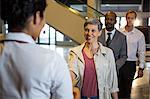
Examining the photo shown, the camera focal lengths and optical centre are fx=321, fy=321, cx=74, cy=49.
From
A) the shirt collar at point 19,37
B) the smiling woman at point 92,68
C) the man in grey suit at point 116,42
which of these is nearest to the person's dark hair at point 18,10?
the shirt collar at point 19,37

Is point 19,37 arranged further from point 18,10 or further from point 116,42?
point 116,42

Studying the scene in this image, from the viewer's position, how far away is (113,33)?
4035 millimetres

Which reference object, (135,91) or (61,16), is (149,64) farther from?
(61,16)

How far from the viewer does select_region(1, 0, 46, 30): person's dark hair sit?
120cm

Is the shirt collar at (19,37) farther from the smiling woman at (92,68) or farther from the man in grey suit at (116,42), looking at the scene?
the man in grey suit at (116,42)

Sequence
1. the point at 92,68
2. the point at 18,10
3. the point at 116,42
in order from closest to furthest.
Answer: the point at 18,10 → the point at 92,68 → the point at 116,42

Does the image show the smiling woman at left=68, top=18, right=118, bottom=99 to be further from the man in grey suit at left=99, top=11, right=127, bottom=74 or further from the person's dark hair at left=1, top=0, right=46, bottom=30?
the person's dark hair at left=1, top=0, right=46, bottom=30

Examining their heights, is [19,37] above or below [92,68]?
above

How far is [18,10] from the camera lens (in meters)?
1.21

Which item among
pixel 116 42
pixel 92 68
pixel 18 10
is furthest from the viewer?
pixel 116 42

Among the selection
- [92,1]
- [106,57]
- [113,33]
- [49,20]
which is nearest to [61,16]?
[49,20]

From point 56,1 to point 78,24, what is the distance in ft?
2.36

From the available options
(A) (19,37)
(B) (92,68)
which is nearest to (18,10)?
(A) (19,37)

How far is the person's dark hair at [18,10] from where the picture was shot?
3.95 ft
